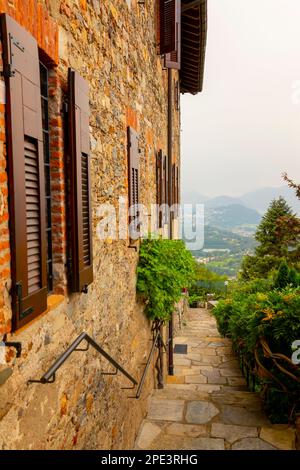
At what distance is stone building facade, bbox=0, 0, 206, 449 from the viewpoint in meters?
1.69

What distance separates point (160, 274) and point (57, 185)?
2783 mm

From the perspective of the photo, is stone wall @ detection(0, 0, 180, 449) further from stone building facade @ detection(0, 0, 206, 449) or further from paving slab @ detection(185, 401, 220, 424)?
paving slab @ detection(185, 401, 220, 424)

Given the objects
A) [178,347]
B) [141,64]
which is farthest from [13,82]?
[178,347]

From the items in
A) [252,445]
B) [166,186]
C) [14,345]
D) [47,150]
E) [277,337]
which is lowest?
[252,445]

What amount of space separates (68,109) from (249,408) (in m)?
5.04

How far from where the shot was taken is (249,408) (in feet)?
17.8

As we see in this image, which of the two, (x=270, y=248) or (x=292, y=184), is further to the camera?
(x=270, y=248)

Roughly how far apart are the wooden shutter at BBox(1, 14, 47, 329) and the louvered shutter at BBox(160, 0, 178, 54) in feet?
16.1

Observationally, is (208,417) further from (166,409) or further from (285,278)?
(285,278)

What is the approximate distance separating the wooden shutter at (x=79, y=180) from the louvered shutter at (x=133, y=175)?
58.3 inches

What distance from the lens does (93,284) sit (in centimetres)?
296

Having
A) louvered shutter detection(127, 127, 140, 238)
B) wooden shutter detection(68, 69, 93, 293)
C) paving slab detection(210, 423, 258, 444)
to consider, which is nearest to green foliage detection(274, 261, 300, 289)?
paving slab detection(210, 423, 258, 444)

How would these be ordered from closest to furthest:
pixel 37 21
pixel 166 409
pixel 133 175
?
pixel 37 21
pixel 133 175
pixel 166 409

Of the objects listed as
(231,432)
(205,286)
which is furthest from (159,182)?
(205,286)
